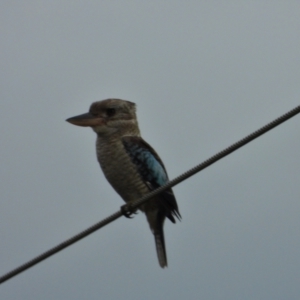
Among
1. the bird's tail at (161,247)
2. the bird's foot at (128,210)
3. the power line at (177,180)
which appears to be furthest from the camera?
the bird's tail at (161,247)

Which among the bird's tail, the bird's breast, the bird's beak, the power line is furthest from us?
the bird's tail

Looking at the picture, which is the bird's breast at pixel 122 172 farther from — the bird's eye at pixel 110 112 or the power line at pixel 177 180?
the power line at pixel 177 180

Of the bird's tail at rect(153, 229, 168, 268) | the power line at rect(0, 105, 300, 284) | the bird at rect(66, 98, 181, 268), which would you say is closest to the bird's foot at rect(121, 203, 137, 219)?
the bird at rect(66, 98, 181, 268)

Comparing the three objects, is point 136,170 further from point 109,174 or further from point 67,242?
point 67,242

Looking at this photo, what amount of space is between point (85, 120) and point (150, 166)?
0.88 meters

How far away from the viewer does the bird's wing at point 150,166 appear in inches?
396

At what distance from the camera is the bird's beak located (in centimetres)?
1038

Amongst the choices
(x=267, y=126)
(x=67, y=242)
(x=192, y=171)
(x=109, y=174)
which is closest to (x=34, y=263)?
(x=67, y=242)

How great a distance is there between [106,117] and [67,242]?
11.1ft

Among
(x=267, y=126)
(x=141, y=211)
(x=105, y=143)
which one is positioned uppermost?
(x=105, y=143)

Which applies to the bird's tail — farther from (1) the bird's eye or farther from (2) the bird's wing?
(1) the bird's eye

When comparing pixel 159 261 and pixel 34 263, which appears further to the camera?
pixel 159 261

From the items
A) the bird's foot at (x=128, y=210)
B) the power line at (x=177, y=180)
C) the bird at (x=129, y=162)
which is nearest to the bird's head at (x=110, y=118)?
the bird at (x=129, y=162)

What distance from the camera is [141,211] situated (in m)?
10.4
